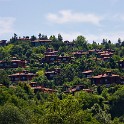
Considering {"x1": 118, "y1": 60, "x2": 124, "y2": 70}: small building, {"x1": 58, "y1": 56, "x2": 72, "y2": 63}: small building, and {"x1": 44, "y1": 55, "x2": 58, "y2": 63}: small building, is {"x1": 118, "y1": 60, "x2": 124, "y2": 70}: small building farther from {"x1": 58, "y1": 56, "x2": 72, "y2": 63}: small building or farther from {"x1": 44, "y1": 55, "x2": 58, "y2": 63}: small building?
{"x1": 44, "y1": 55, "x2": 58, "y2": 63}: small building

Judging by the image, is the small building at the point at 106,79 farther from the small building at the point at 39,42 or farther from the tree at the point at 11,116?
the tree at the point at 11,116

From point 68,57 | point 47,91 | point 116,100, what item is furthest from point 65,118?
point 68,57

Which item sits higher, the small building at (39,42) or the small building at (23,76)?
the small building at (39,42)

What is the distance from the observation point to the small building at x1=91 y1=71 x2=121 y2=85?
349 ft

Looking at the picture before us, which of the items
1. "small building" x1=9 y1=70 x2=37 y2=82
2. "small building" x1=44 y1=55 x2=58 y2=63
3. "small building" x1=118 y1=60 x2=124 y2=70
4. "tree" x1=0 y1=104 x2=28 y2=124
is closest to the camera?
"tree" x1=0 y1=104 x2=28 y2=124

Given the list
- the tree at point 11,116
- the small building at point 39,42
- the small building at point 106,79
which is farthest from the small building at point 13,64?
the tree at point 11,116

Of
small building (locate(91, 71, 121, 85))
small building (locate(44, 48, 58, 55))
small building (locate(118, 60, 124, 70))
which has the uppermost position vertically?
small building (locate(44, 48, 58, 55))

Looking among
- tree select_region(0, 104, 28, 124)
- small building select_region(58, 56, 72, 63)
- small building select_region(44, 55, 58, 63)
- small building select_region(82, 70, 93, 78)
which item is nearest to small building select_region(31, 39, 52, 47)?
small building select_region(44, 55, 58, 63)

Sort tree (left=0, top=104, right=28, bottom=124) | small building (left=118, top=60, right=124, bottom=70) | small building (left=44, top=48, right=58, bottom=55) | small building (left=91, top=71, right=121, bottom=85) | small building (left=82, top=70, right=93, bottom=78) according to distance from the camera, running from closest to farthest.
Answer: tree (left=0, top=104, right=28, bottom=124) → small building (left=91, top=71, right=121, bottom=85) → small building (left=82, top=70, right=93, bottom=78) → small building (left=118, top=60, right=124, bottom=70) → small building (left=44, top=48, right=58, bottom=55)

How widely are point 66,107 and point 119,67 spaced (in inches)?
3096

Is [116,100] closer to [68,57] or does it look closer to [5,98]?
[5,98]

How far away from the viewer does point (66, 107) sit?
39.5m

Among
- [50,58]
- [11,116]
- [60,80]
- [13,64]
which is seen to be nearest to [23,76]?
[60,80]

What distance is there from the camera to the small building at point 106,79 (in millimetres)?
106500
